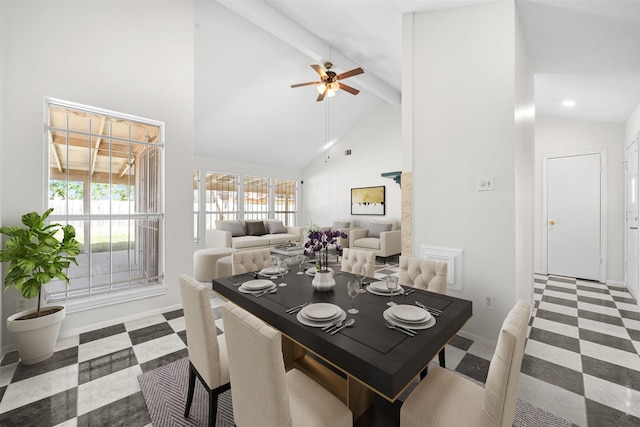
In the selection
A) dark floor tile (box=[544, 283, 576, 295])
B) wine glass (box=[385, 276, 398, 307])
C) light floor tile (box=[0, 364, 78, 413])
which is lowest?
light floor tile (box=[0, 364, 78, 413])

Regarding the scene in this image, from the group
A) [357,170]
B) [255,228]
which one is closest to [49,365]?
[255,228]

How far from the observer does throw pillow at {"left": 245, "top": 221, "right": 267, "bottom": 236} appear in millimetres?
6707

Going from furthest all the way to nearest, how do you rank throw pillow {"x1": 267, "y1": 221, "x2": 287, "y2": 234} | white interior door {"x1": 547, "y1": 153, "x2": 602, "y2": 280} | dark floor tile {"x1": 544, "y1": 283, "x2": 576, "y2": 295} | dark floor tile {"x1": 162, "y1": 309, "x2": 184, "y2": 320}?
throw pillow {"x1": 267, "y1": 221, "x2": 287, "y2": 234} → white interior door {"x1": 547, "y1": 153, "x2": 602, "y2": 280} → dark floor tile {"x1": 544, "y1": 283, "x2": 576, "y2": 295} → dark floor tile {"x1": 162, "y1": 309, "x2": 184, "y2": 320}

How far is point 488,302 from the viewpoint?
234 cm

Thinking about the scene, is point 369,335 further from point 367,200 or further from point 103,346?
point 367,200

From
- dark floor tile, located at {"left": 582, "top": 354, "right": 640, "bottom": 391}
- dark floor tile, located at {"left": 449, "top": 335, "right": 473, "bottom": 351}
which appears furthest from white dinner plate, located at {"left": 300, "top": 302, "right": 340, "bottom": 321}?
dark floor tile, located at {"left": 582, "top": 354, "right": 640, "bottom": 391}

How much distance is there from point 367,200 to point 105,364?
646 cm

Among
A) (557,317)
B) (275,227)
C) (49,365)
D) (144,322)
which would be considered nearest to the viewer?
(49,365)

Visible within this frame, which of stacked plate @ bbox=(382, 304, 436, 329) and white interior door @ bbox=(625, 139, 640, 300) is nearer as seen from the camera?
stacked plate @ bbox=(382, 304, 436, 329)

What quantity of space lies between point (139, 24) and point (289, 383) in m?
3.69

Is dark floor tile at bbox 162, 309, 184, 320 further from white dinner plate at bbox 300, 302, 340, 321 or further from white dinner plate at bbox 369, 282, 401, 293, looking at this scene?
white dinner plate at bbox 369, 282, 401, 293

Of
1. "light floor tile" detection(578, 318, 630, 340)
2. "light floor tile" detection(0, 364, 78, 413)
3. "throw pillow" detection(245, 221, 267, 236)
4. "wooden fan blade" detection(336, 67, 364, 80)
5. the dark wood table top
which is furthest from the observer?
"throw pillow" detection(245, 221, 267, 236)

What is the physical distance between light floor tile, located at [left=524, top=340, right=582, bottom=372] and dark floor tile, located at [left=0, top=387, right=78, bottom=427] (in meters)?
3.32

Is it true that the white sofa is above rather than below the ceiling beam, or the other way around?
below
